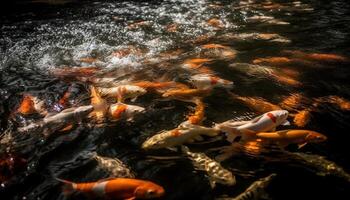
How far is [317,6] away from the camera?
476 inches

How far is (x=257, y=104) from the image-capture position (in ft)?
16.4

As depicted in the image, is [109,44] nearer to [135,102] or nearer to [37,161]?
[135,102]

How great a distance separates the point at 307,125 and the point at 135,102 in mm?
2587

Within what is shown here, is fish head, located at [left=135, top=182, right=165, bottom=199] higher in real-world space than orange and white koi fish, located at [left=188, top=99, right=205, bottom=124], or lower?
higher

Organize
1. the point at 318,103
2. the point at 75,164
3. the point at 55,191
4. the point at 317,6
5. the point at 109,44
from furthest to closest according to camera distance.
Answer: the point at 317,6, the point at 109,44, the point at 318,103, the point at 75,164, the point at 55,191

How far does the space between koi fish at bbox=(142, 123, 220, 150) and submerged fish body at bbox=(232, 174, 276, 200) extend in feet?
3.08

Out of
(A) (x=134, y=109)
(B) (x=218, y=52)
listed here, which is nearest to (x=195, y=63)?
(B) (x=218, y=52)

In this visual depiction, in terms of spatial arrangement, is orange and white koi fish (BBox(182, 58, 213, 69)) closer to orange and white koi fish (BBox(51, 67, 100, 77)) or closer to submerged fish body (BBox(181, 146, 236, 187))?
orange and white koi fish (BBox(51, 67, 100, 77))

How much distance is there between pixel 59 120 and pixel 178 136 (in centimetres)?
182

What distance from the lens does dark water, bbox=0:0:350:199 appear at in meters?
3.66

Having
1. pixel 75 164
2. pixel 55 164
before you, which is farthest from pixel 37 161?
pixel 75 164

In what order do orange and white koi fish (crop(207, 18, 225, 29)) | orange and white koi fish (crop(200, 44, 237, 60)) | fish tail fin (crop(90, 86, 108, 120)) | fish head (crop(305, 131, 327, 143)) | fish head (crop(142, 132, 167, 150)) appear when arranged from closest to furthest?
fish head (crop(305, 131, 327, 143))
fish head (crop(142, 132, 167, 150))
fish tail fin (crop(90, 86, 108, 120))
orange and white koi fish (crop(200, 44, 237, 60))
orange and white koi fish (crop(207, 18, 225, 29))

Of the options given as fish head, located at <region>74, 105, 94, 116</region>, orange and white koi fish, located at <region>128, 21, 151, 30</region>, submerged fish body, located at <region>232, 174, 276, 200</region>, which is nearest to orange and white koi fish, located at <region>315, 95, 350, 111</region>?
submerged fish body, located at <region>232, 174, 276, 200</region>

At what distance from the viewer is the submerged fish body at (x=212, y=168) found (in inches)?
138
